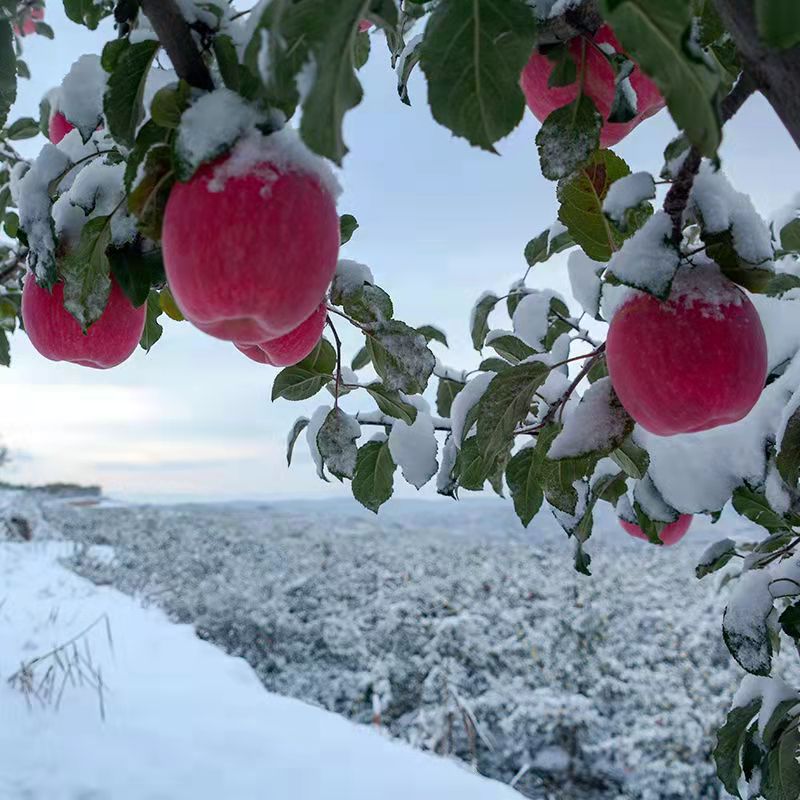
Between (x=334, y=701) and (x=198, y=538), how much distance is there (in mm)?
4193

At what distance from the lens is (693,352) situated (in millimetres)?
637

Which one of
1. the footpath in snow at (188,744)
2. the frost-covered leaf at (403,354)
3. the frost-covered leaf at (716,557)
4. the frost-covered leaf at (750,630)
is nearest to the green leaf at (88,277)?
the frost-covered leaf at (403,354)

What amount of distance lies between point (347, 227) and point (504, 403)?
1.01 feet

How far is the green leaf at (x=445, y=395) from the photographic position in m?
1.62

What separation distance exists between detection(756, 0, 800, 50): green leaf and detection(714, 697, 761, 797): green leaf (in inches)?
47.8

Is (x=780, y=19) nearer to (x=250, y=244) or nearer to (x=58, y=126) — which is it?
(x=250, y=244)

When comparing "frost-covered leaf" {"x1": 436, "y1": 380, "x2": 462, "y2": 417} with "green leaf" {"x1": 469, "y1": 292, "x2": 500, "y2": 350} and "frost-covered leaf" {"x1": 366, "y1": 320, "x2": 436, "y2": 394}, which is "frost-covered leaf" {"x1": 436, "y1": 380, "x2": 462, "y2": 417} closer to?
"green leaf" {"x1": 469, "y1": 292, "x2": 500, "y2": 350}

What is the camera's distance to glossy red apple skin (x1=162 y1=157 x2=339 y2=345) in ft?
1.75

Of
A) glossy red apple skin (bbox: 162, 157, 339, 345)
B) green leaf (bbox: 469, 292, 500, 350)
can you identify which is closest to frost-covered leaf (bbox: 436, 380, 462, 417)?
green leaf (bbox: 469, 292, 500, 350)

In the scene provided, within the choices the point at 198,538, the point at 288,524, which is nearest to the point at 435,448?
the point at 198,538

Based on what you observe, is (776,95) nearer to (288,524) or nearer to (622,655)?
(622,655)

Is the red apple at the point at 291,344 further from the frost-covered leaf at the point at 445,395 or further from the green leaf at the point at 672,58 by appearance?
the frost-covered leaf at the point at 445,395

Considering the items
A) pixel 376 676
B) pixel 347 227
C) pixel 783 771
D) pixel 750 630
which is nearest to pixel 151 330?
pixel 347 227

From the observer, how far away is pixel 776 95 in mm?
445
